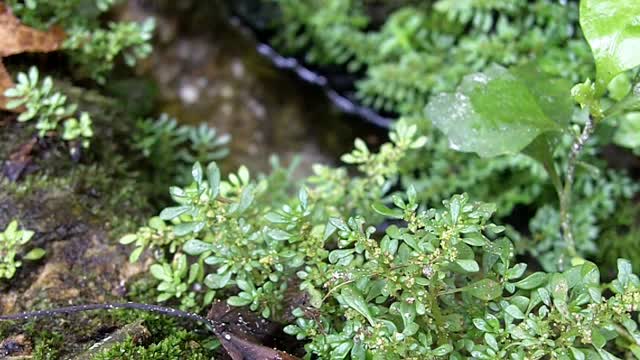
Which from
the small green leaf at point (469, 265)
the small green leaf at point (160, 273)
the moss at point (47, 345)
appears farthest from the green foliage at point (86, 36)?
the small green leaf at point (469, 265)

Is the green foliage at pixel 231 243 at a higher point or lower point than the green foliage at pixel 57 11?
lower

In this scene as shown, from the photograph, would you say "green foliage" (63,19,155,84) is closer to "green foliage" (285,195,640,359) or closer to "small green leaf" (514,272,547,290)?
"green foliage" (285,195,640,359)

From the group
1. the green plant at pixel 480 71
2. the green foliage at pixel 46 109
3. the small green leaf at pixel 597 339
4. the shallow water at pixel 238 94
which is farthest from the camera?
the shallow water at pixel 238 94

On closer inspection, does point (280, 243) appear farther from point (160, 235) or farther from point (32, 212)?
point (32, 212)

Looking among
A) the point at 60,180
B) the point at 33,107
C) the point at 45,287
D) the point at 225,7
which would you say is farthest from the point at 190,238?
the point at 225,7

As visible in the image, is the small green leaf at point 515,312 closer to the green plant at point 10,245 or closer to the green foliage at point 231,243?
the green foliage at point 231,243

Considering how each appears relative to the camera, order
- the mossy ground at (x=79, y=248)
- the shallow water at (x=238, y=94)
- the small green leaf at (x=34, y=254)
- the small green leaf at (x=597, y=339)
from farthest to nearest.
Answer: the shallow water at (x=238, y=94) → the small green leaf at (x=34, y=254) → the mossy ground at (x=79, y=248) → the small green leaf at (x=597, y=339)
